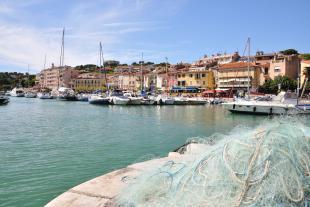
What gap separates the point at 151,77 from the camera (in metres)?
126

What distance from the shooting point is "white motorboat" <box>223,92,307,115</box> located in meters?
41.2

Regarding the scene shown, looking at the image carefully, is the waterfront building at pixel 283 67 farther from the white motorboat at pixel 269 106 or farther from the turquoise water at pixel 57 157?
the turquoise water at pixel 57 157

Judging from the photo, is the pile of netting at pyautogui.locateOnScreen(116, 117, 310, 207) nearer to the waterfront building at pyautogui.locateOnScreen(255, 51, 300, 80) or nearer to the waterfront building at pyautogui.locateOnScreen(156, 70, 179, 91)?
the waterfront building at pyautogui.locateOnScreen(255, 51, 300, 80)

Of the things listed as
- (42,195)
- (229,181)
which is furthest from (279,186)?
(42,195)

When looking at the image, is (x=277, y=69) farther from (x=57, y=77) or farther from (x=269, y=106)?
(x=57, y=77)

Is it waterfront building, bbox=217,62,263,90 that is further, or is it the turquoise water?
waterfront building, bbox=217,62,263,90

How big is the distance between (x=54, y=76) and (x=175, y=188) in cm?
17945

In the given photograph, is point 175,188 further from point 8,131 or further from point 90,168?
point 8,131

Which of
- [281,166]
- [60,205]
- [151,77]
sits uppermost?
[151,77]

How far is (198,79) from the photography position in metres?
102

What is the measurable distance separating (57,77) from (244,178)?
173 metres

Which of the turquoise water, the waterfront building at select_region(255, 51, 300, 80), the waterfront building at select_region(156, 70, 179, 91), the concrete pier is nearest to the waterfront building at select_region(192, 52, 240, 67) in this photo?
the waterfront building at select_region(156, 70, 179, 91)

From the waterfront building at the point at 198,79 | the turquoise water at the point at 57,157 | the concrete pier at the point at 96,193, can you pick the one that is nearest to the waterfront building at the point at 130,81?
the waterfront building at the point at 198,79

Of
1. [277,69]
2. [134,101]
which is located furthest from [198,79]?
[134,101]
